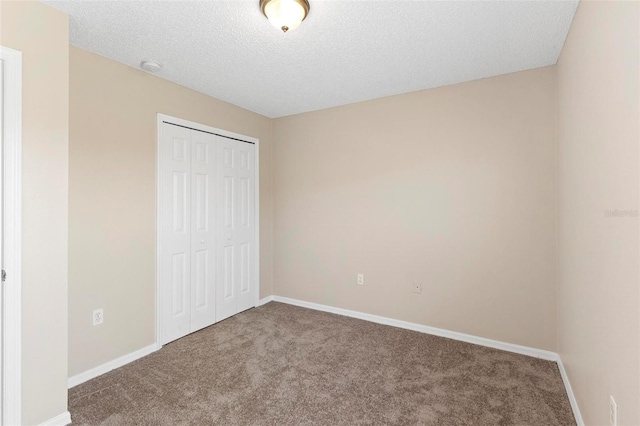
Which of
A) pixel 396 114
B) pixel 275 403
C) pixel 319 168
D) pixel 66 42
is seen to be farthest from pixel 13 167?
pixel 396 114

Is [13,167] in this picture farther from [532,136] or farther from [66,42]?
[532,136]

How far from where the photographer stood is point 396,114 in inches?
129

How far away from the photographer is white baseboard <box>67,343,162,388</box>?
223cm

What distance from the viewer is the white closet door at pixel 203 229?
10.3 ft

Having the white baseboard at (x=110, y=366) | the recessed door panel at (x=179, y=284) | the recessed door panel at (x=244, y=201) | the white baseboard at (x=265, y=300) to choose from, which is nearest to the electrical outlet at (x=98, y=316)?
the white baseboard at (x=110, y=366)

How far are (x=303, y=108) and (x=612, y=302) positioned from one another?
3284 millimetres

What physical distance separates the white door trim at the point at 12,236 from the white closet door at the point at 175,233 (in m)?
1.19

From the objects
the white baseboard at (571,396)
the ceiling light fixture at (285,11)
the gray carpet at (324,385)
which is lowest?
the gray carpet at (324,385)

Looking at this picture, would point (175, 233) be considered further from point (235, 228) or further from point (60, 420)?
point (60, 420)

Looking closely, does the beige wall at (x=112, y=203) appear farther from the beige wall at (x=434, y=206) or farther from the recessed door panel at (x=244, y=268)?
the beige wall at (x=434, y=206)

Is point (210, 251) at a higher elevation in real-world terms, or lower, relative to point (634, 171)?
lower

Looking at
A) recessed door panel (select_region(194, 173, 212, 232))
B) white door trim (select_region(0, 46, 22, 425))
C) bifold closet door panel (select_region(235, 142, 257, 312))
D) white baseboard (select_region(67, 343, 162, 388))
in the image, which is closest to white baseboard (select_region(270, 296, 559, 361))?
bifold closet door panel (select_region(235, 142, 257, 312))

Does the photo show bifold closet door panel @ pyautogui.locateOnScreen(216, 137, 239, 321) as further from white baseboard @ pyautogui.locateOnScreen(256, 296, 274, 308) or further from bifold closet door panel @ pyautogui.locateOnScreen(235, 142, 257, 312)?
white baseboard @ pyautogui.locateOnScreen(256, 296, 274, 308)

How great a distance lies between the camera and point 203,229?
10.7 ft
